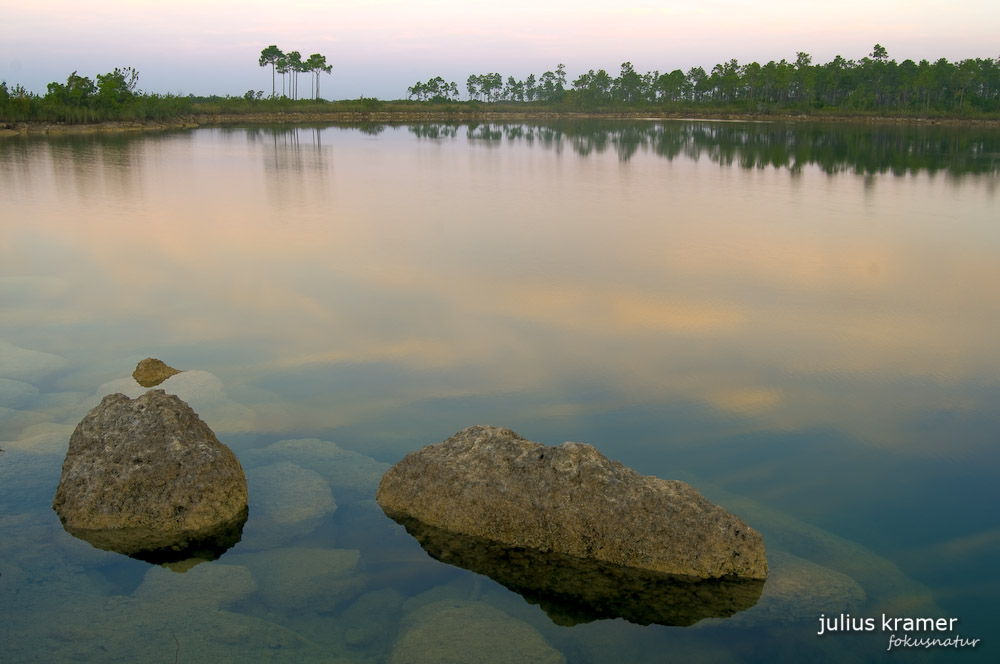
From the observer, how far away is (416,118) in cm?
5862

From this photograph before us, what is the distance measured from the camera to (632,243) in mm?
11250

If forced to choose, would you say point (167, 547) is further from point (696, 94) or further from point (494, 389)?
point (696, 94)

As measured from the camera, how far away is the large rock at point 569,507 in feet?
12.1

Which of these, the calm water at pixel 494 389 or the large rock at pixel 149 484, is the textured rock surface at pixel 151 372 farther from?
the large rock at pixel 149 484

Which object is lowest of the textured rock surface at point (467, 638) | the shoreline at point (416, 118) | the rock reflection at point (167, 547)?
the textured rock surface at point (467, 638)

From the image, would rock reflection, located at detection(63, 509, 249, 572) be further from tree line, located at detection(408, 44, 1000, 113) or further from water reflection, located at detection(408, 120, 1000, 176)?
tree line, located at detection(408, 44, 1000, 113)

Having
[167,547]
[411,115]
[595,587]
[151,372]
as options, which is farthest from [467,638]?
[411,115]

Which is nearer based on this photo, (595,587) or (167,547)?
(595,587)

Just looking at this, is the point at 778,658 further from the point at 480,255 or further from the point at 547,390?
the point at 480,255

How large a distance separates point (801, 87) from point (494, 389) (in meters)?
70.7

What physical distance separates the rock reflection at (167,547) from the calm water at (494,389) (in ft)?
0.21

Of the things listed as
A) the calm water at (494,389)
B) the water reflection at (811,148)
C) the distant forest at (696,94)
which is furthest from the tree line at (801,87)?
the calm water at (494,389)

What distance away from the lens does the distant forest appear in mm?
43375

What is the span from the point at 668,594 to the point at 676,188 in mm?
14873
